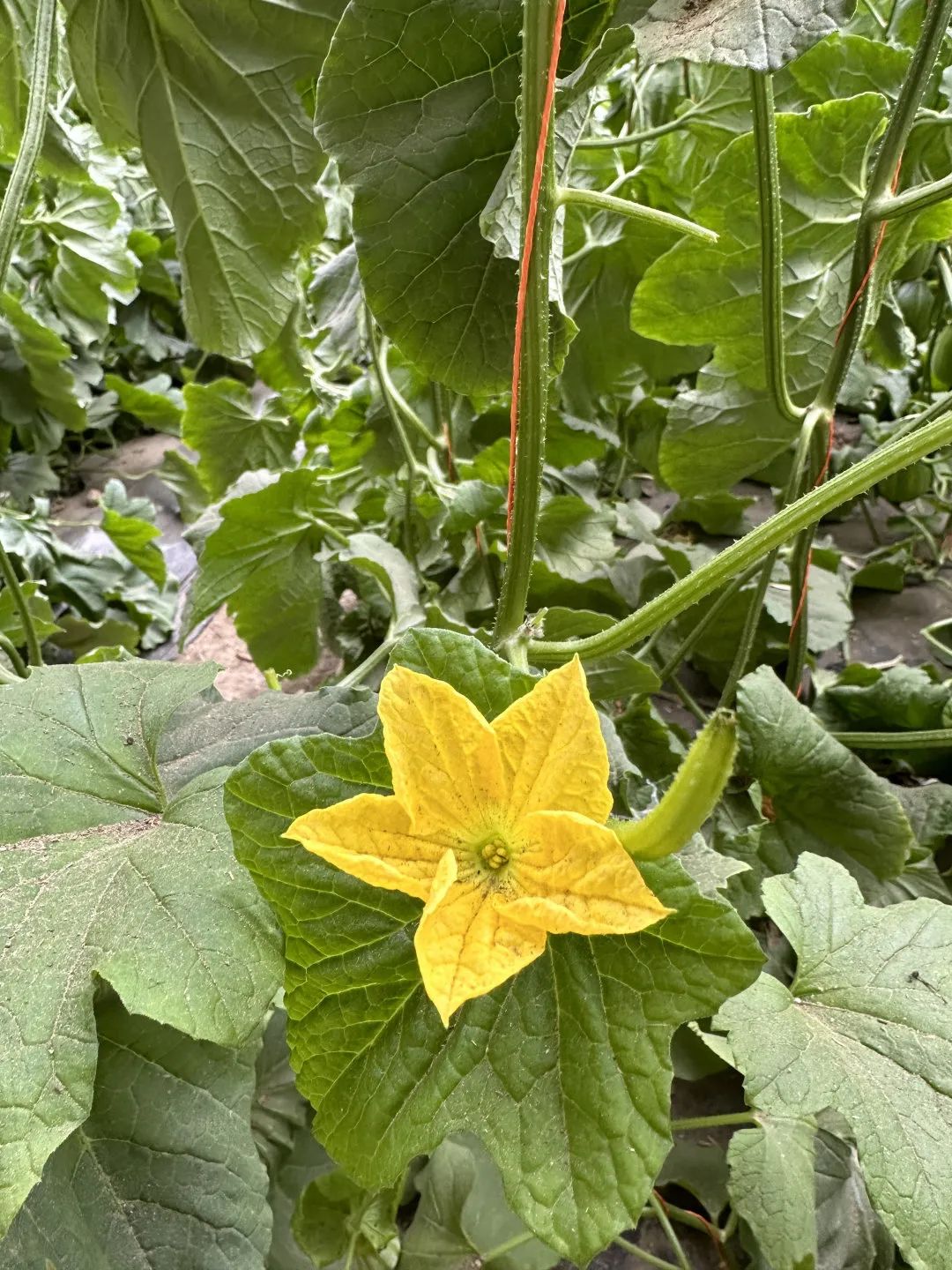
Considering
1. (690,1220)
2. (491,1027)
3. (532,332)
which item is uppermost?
(532,332)

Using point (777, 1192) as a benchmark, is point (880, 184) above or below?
above

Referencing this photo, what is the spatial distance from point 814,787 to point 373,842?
74cm

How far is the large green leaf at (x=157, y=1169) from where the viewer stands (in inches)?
21.7

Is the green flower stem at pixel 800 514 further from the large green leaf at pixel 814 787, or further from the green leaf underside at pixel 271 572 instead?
the green leaf underside at pixel 271 572

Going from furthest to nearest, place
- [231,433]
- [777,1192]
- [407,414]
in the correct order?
[231,433]
[407,414]
[777,1192]

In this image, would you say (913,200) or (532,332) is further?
(913,200)

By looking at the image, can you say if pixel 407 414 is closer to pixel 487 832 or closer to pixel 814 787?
pixel 814 787

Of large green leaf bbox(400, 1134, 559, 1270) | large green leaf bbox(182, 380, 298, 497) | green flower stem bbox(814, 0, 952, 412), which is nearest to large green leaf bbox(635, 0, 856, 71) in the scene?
green flower stem bbox(814, 0, 952, 412)

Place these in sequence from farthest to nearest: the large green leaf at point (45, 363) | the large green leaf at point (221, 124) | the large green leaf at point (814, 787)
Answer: the large green leaf at point (45, 363), the large green leaf at point (814, 787), the large green leaf at point (221, 124)

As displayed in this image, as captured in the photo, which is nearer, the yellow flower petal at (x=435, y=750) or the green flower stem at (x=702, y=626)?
the yellow flower petal at (x=435, y=750)

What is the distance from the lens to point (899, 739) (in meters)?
1.05

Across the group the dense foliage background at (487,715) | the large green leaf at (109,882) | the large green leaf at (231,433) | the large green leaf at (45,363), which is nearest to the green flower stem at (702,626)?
the dense foliage background at (487,715)

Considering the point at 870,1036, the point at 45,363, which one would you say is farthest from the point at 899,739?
the point at 45,363

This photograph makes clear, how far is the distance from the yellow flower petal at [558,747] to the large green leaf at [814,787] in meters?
0.58
